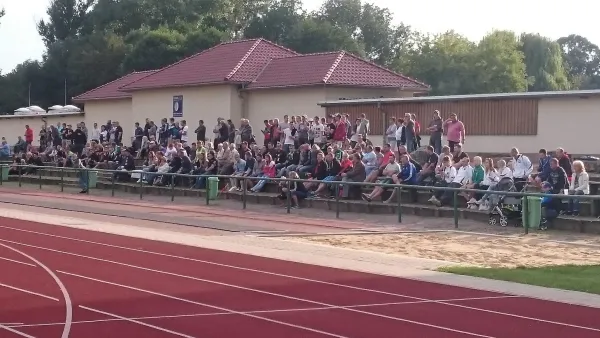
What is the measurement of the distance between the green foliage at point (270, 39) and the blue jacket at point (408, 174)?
1843 inches

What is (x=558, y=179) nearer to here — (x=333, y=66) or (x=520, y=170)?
(x=520, y=170)

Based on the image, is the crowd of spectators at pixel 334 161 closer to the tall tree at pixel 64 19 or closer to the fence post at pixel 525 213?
the fence post at pixel 525 213

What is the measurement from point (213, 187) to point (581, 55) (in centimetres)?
8671

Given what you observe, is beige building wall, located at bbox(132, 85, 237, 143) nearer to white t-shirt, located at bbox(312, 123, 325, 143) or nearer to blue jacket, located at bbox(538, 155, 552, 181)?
white t-shirt, located at bbox(312, 123, 325, 143)

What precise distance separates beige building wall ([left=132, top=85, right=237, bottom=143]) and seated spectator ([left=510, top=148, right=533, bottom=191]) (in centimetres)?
1848

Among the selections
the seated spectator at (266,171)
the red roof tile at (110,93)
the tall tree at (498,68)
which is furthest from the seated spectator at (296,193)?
the tall tree at (498,68)

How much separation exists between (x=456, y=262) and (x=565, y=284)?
2670 millimetres

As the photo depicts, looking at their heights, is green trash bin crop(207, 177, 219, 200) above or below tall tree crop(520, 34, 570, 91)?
below

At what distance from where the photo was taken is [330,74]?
35000mm

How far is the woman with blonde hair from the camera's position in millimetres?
18906

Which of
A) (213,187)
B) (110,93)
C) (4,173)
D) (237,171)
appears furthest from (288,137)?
(110,93)

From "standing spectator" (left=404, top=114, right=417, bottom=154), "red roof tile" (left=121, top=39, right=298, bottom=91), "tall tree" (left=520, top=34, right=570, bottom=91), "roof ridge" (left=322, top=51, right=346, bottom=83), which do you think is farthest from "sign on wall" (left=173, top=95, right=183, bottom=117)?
"tall tree" (left=520, top=34, right=570, bottom=91)

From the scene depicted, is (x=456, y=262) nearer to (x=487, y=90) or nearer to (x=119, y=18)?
(x=487, y=90)

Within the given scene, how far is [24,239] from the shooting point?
18.5m
